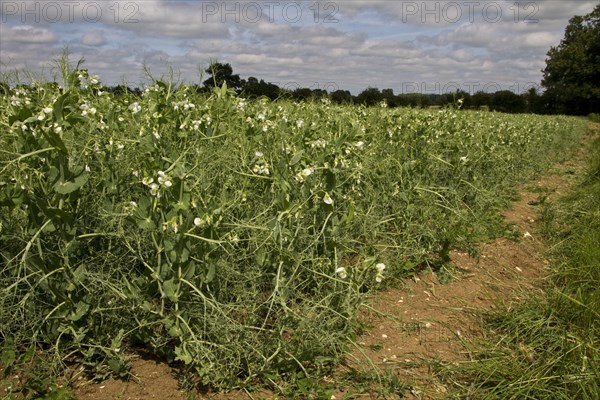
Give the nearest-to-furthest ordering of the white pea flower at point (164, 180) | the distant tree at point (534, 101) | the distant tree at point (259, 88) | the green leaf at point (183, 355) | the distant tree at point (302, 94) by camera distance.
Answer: the white pea flower at point (164, 180), the green leaf at point (183, 355), the distant tree at point (259, 88), the distant tree at point (302, 94), the distant tree at point (534, 101)

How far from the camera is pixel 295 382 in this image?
2344 mm

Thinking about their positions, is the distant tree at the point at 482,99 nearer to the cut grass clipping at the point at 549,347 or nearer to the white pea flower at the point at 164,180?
the cut grass clipping at the point at 549,347

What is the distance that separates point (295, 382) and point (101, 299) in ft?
3.08

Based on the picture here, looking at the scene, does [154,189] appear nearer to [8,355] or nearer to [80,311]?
[80,311]

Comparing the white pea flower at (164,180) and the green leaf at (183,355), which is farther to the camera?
the green leaf at (183,355)

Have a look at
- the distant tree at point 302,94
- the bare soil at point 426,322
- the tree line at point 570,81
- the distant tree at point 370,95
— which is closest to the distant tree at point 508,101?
the tree line at point 570,81

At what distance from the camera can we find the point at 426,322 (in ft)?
10.2

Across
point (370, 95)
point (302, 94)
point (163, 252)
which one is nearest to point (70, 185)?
point (163, 252)

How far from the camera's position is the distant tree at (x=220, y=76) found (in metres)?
3.94

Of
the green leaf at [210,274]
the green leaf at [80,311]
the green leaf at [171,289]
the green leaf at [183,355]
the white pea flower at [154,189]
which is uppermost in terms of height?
the white pea flower at [154,189]

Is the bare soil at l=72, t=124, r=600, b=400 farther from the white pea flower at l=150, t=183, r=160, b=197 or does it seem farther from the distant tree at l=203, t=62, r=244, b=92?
the distant tree at l=203, t=62, r=244, b=92

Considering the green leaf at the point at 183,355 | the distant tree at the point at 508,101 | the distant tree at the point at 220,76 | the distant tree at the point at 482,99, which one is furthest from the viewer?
the distant tree at the point at 508,101

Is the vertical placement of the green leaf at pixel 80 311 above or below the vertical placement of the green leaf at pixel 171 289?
below

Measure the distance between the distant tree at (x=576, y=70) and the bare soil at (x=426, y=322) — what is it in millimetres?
44119
